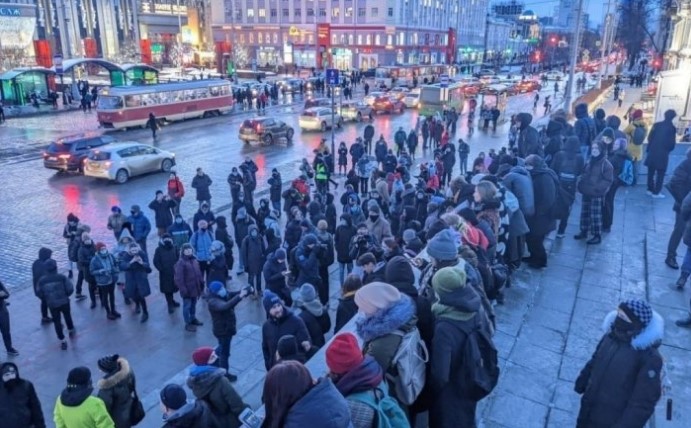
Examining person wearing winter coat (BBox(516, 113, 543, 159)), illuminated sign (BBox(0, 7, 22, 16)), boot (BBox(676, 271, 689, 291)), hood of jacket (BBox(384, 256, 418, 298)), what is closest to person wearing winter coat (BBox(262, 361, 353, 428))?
hood of jacket (BBox(384, 256, 418, 298))

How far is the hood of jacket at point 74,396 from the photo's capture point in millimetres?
4699

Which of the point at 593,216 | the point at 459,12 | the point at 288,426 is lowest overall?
the point at 593,216

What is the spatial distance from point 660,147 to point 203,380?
10.6m

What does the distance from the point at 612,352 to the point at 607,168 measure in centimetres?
534

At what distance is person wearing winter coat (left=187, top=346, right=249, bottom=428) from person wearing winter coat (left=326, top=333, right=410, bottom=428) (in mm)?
1705

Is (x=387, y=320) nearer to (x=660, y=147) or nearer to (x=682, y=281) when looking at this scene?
(x=682, y=281)

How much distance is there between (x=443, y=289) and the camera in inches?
154

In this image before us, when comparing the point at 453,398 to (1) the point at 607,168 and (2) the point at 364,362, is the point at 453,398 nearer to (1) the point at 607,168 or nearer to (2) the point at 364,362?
(2) the point at 364,362

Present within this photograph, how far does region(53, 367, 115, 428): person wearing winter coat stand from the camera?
15.4 ft

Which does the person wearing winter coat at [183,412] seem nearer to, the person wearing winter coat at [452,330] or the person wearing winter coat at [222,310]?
the person wearing winter coat at [452,330]

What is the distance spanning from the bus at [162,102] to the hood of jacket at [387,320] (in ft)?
102

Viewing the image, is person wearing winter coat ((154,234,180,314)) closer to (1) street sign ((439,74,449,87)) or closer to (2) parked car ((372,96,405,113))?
(1) street sign ((439,74,449,87))

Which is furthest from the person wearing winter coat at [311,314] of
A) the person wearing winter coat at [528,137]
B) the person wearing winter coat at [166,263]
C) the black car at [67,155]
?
the black car at [67,155]

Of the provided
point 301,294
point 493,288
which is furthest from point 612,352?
point 301,294
